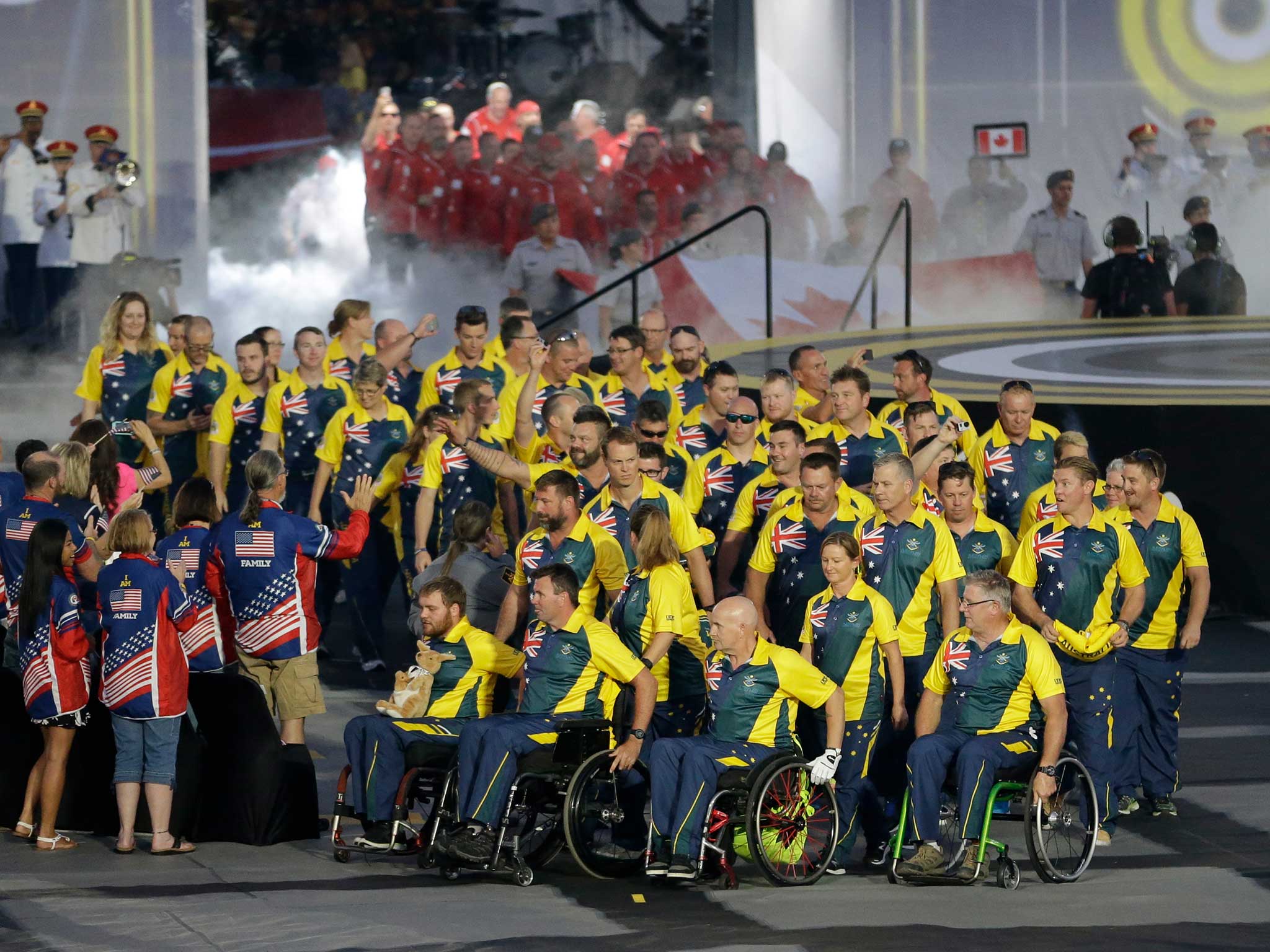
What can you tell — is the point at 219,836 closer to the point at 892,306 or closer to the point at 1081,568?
the point at 1081,568

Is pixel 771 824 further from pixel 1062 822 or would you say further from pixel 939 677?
pixel 1062 822

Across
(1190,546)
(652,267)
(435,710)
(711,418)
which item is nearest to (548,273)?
(652,267)

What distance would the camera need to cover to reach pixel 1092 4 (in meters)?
21.3

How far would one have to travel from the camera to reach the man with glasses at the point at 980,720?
7.13 m

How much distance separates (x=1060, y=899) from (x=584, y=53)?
15140mm

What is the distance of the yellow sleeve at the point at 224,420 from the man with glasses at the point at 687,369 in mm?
2494

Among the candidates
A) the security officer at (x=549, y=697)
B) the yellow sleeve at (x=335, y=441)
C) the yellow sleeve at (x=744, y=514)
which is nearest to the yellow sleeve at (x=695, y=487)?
the yellow sleeve at (x=744, y=514)

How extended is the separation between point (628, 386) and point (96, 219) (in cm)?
815

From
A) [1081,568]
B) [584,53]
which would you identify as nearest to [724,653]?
[1081,568]

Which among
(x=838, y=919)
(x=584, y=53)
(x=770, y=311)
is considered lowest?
(x=838, y=919)

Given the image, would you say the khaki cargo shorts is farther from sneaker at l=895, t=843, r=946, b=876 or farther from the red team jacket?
sneaker at l=895, t=843, r=946, b=876

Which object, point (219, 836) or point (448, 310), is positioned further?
point (448, 310)

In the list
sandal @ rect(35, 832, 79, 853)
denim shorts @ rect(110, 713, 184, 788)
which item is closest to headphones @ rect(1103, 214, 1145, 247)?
denim shorts @ rect(110, 713, 184, 788)

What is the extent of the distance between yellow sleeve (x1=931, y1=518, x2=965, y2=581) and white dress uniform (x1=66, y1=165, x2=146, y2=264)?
11040mm
